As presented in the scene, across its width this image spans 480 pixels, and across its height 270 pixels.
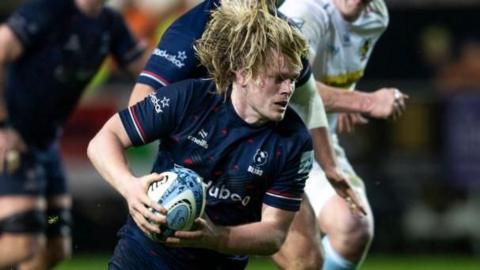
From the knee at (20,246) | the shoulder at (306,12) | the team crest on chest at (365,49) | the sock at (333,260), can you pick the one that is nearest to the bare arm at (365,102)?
the shoulder at (306,12)

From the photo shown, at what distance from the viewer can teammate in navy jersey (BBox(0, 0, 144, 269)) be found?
9.97 metres

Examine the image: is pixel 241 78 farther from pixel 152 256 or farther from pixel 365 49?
pixel 365 49

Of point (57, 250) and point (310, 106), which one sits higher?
point (310, 106)

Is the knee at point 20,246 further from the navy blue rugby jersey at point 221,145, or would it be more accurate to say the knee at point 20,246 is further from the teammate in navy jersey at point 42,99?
the navy blue rugby jersey at point 221,145

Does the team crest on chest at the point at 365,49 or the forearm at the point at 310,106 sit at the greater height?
the forearm at the point at 310,106

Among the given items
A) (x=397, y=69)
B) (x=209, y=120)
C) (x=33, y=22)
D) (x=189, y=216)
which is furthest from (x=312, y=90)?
(x=397, y=69)

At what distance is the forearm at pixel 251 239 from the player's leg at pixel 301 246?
1354 mm

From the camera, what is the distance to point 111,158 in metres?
6.01

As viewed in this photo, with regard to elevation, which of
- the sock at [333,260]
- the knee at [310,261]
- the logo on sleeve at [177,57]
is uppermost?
the logo on sleeve at [177,57]

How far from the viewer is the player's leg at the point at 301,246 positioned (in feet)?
25.1

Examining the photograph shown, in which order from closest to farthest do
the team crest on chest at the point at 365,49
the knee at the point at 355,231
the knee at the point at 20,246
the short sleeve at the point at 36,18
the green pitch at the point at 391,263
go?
the knee at the point at 355,231, the team crest on chest at the point at 365,49, the short sleeve at the point at 36,18, the knee at the point at 20,246, the green pitch at the point at 391,263

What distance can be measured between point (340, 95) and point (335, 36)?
15.7 inches

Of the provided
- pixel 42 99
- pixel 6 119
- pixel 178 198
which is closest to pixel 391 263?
pixel 42 99

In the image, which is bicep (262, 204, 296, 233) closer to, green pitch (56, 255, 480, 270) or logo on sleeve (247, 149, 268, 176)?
logo on sleeve (247, 149, 268, 176)
